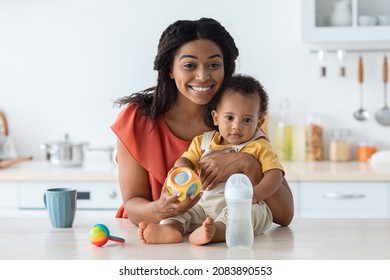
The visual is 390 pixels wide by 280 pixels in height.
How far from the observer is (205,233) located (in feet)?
5.09

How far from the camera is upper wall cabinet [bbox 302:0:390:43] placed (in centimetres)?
353

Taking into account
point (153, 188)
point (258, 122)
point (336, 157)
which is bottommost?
point (336, 157)

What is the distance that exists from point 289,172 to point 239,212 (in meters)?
1.77

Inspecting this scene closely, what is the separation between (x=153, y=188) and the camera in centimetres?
199

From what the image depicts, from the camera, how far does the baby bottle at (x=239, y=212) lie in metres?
1.52

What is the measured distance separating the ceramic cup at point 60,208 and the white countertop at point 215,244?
26 millimetres

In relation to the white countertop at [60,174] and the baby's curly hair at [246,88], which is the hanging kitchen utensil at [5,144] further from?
the baby's curly hair at [246,88]

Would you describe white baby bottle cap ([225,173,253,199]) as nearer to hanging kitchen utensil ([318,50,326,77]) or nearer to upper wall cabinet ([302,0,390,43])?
upper wall cabinet ([302,0,390,43])

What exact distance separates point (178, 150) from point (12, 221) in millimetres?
500

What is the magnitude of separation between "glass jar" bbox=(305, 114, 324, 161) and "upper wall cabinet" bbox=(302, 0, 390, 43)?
0.49 metres

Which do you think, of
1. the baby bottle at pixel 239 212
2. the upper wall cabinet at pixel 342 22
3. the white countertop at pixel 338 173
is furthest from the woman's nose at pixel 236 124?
the upper wall cabinet at pixel 342 22

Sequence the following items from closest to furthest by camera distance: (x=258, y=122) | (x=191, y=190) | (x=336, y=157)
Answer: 1. (x=191, y=190)
2. (x=258, y=122)
3. (x=336, y=157)
